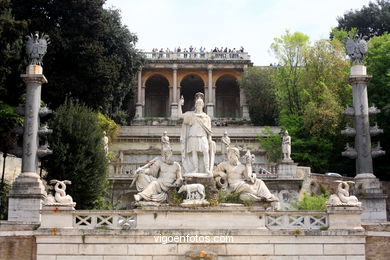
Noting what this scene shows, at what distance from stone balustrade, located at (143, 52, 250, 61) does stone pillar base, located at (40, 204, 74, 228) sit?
129 ft

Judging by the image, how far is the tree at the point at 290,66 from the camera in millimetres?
39469

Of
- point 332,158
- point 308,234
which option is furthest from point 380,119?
point 308,234

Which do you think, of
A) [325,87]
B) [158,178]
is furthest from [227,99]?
[158,178]

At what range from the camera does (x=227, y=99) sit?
61531 millimetres

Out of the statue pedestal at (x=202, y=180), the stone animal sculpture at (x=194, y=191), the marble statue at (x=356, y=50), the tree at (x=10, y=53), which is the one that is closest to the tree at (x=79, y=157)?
the tree at (x=10, y=53)

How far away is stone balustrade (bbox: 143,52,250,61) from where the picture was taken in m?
55.6

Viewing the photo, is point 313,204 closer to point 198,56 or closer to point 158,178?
point 158,178

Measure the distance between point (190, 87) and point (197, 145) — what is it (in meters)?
43.4

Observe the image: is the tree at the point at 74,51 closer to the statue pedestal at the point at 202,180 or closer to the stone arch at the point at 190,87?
the statue pedestal at the point at 202,180

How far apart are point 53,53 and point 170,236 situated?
53.3 ft

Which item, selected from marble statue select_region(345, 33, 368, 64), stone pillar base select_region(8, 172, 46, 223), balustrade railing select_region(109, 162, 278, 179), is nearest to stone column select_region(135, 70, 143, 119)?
balustrade railing select_region(109, 162, 278, 179)

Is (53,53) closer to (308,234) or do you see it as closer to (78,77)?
(78,77)

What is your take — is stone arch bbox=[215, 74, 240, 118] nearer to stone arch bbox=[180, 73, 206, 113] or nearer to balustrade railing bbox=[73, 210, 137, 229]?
stone arch bbox=[180, 73, 206, 113]

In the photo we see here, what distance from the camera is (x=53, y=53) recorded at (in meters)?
30.0
